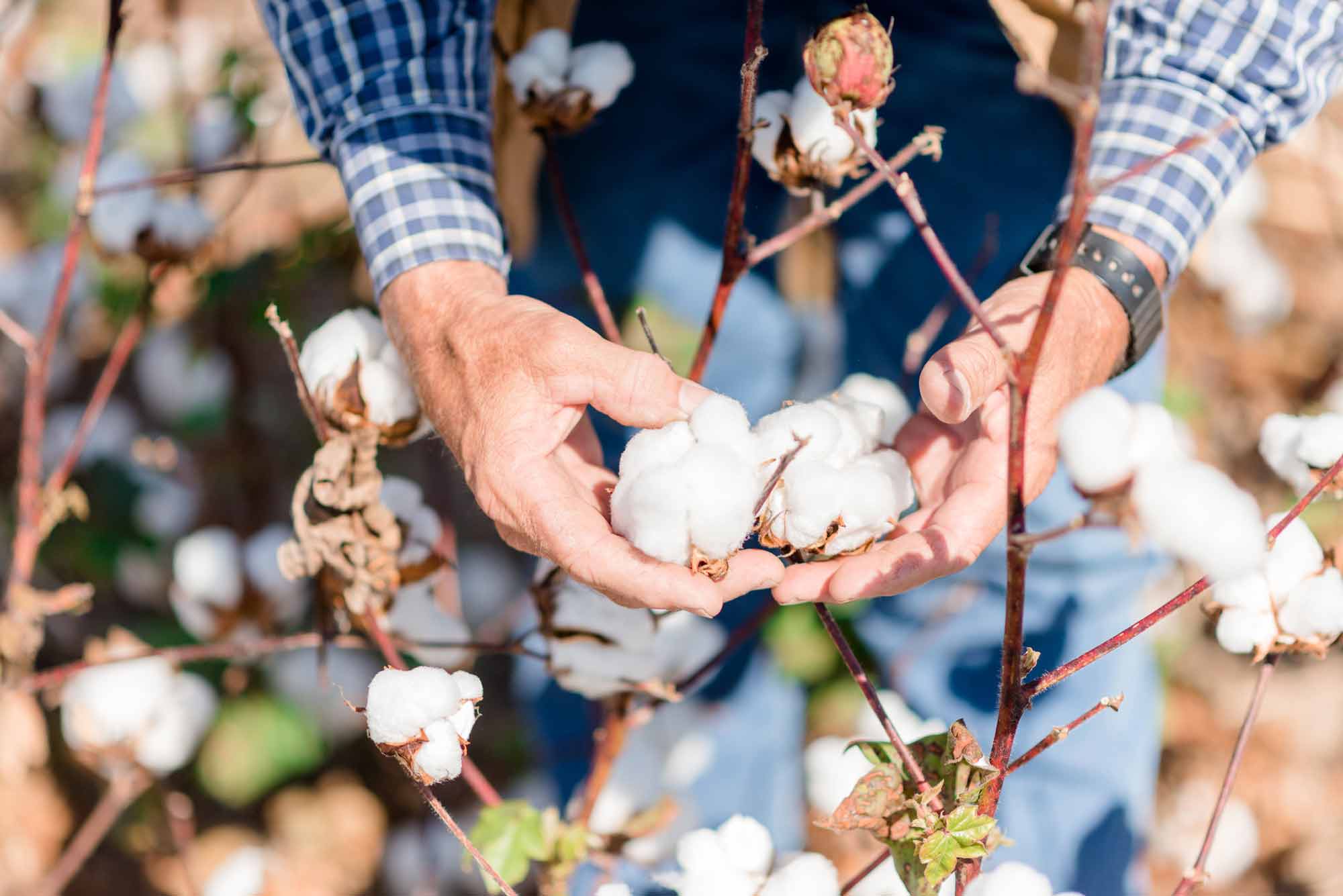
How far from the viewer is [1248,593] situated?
0.55 m

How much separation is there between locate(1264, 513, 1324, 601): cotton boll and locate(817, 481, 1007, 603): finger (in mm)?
141

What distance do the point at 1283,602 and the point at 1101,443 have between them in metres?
0.29

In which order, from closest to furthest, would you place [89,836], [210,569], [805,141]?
[805,141] → [210,569] → [89,836]

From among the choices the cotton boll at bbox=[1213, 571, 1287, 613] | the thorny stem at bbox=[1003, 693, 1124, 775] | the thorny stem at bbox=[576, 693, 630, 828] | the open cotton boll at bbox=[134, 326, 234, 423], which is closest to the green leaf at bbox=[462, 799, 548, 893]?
the thorny stem at bbox=[576, 693, 630, 828]

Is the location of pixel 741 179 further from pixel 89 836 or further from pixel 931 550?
pixel 89 836

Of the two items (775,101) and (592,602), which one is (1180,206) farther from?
(592,602)

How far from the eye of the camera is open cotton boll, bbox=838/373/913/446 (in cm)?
70

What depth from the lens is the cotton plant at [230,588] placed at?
96 cm

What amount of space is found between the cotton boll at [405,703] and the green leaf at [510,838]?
0.86ft

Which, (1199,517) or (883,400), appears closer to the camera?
(1199,517)

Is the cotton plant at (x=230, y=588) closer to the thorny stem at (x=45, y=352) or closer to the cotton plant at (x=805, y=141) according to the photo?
the thorny stem at (x=45, y=352)

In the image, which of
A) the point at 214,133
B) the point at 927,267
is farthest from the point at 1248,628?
the point at 214,133

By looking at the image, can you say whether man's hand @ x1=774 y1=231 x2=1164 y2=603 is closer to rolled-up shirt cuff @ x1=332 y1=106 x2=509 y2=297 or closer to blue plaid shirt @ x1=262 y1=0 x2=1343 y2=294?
blue plaid shirt @ x1=262 y1=0 x2=1343 y2=294

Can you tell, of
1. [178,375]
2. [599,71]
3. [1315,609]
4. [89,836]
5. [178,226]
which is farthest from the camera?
[178,375]
